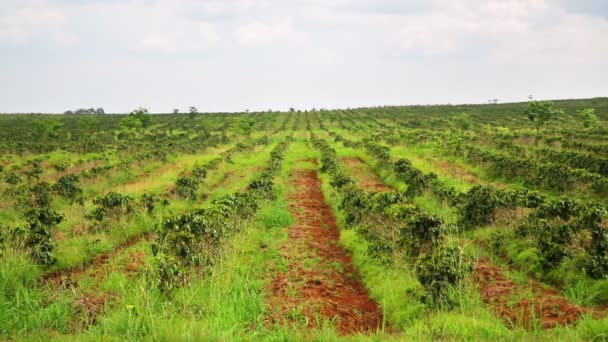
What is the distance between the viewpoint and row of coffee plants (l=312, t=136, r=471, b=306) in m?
7.64

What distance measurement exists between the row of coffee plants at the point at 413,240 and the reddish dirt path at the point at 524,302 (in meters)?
0.72

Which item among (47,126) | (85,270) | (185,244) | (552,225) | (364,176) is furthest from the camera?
(47,126)

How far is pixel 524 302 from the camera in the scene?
835 centimetres

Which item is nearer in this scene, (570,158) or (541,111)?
(570,158)

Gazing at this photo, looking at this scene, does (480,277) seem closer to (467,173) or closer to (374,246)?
(374,246)

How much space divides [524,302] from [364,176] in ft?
59.7

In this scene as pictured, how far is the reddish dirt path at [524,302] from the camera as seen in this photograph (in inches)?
292

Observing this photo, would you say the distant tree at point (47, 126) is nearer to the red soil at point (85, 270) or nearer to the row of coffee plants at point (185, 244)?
the red soil at point (85, 270)

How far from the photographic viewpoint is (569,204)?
422 inches

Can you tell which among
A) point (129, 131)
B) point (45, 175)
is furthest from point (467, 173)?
point (129, 131)

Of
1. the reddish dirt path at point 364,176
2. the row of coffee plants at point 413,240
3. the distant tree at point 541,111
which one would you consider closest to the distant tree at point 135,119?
the reddish dirt path at point 364,176

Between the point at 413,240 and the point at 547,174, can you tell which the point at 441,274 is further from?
the point at 547,174

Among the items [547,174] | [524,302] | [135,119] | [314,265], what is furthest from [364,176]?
A: [135,119]

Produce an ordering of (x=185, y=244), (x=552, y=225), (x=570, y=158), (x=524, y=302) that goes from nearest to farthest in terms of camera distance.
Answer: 1. (x=524, y=302)
2. (x=185, y=244)
3. (x=552, y=225)
4. (x=570, y=158)
